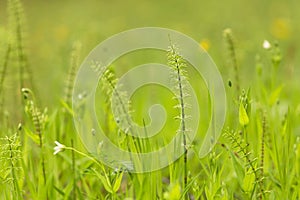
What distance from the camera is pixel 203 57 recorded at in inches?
131

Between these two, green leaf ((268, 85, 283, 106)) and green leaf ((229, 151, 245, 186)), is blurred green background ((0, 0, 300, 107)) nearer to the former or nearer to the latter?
green leaf ((268, 85, 283, 106))

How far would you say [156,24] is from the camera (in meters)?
6.80

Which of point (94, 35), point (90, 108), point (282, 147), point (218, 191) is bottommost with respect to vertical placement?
point (218, 191)

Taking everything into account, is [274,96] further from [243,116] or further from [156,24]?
[156,24]

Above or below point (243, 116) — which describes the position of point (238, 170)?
below

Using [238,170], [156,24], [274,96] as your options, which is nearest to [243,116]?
[238,170]

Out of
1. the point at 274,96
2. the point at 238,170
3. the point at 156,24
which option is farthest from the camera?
the point at 156,24

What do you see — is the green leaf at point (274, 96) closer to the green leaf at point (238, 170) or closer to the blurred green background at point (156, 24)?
the blurred green background at point (156, 24)

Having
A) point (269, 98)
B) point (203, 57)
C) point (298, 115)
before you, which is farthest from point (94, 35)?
point (269, 98)

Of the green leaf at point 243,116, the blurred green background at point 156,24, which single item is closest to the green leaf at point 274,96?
the blurred green background at point 156,24

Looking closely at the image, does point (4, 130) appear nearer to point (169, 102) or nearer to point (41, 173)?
point (41, 173)

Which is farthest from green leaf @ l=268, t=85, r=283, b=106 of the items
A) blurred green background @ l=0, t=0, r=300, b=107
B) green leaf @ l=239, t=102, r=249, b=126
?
green leaf @ l=239, t=102, r=249, b=126

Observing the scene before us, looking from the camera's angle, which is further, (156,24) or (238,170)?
(156,24)

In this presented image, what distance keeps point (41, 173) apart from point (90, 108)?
613mm
